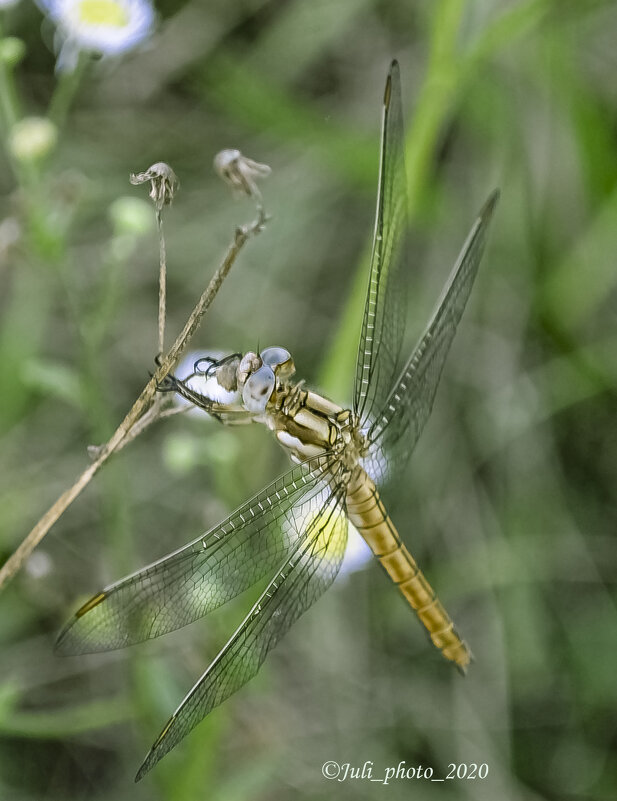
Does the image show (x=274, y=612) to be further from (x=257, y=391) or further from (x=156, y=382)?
(x=156, y=382)

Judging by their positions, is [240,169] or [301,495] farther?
[301,495]

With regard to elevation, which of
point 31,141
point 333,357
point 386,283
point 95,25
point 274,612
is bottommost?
point 274,612

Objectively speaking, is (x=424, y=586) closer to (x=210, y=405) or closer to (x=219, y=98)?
(x=210, y=405)

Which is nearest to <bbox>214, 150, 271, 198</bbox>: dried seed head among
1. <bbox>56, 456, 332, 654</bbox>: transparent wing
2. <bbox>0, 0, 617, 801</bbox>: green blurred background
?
<bbox>56, 456, 332, 654</bbox>: transparent wing

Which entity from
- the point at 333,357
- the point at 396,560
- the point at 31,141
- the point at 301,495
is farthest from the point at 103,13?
the point at 396,560

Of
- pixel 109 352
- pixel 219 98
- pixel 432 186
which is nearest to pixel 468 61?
pixel 432 186

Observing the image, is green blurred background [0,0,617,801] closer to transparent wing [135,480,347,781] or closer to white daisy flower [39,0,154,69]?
white daisy flower [39,0,154,69]
